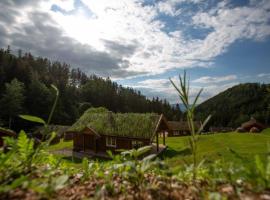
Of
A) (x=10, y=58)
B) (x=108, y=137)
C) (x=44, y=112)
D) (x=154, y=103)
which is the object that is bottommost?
(x=108, y=137)

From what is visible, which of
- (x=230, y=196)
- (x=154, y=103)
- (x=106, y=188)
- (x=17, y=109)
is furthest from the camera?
(x=154, y=103)

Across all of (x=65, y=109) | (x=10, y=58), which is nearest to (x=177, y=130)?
(x=65, y=109)

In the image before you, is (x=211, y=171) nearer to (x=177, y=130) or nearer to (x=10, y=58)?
(x=177, y=130)

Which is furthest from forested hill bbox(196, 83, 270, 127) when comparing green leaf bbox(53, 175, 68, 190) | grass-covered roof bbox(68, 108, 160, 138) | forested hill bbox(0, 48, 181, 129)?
green leaf bbox(53, 175, 68, 190)

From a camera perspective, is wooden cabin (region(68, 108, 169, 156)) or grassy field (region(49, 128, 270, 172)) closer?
grassy field (region(49, 128, 270, 172))

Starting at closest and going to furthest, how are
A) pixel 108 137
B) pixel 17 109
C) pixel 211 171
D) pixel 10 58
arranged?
pixel 211 171, pixel 108 137, pixel 17 109, pixel 10 58

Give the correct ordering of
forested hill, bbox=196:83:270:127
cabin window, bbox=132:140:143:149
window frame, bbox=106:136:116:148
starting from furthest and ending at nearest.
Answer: forested hill, bbox=196:83:270:127
window frame, bbox=106:136:116:148
cabin window, bbox=132:140:143:149

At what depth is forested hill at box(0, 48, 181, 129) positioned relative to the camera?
220 feet

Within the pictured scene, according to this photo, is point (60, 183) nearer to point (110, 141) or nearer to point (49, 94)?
point (110, 141)

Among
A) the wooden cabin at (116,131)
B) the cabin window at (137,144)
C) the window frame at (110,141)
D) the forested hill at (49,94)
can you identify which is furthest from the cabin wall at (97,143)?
the forested hill at (49,94)

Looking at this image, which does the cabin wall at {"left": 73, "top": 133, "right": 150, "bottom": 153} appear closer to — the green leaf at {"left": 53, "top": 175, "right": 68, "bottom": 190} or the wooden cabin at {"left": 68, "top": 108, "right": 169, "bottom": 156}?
the wooden cabin at {"left": 68, "top": 108, "right": 169, "bottom": 156}

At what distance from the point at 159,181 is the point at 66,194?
0.86m

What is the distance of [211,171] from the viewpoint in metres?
2.20

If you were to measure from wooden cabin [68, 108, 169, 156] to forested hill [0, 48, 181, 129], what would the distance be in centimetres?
2918
